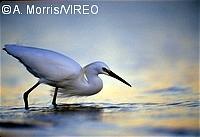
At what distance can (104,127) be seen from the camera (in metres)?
1.79

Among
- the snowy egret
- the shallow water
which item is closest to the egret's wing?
the snowy egret

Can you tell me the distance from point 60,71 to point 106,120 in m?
0.27

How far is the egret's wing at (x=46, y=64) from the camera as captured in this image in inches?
69.8

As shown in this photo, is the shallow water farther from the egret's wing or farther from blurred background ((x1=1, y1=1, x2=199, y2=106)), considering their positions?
the egret's wing

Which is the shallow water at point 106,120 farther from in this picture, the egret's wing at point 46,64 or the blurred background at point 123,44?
the egret's wing at point 46,64

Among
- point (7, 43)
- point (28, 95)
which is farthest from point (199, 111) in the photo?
point (7, 43)

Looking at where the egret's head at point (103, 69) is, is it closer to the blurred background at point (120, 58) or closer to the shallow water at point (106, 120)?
the blurred background at point (120, 58)

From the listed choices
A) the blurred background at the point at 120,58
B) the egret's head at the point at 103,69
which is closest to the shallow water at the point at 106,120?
the blurred background at the point at 120,58

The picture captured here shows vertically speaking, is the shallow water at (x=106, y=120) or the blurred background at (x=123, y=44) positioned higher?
the blurred background at (x=123, y=44)

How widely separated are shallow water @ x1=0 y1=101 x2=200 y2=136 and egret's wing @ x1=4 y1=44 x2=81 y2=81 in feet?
0.49

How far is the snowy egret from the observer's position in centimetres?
178

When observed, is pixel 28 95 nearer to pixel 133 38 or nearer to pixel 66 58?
pixel 66 58

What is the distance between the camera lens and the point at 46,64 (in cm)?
178

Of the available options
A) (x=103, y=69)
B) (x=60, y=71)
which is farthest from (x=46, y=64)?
(x=103, y=69)
